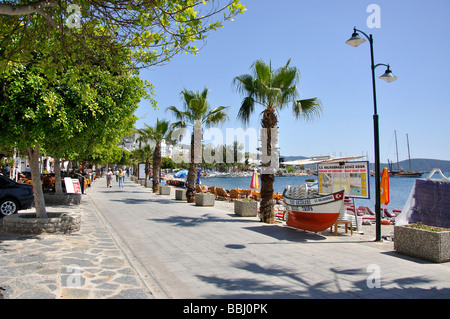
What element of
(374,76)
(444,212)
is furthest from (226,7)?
(444,212)

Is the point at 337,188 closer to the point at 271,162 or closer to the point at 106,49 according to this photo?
the point at 271,162

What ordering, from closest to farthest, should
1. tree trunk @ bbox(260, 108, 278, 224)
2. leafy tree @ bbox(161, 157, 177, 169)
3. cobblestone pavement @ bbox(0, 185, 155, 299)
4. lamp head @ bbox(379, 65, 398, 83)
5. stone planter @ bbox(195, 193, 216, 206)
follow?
1. cobblestone pavement @ bbox(0, 185, 155, 299)
2. lamp head @ bbox(379, 65, 398, 83)
3. tree trunk @ bbox(260, 108, 278, 224)
4. stone planter @ bbox(195, 193, 216, 206)
5. leafy tree @ bbox(161, 157, 177, 169)

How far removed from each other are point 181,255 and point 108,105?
15.1ft

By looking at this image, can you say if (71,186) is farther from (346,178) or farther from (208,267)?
(346,178)

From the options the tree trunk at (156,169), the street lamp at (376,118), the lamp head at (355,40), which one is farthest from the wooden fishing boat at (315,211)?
the tree trunk at (156,169)

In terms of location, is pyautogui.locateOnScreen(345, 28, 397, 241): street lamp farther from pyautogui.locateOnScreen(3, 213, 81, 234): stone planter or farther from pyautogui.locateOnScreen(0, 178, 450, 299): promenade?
pyautogui.locateOnScreen(3, 213, 81, 234): stone planter

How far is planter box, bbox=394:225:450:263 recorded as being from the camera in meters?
6.40

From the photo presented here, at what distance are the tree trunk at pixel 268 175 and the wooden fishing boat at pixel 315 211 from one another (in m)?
1.22

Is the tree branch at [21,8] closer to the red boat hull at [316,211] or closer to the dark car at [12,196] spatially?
the red boat hull at [316,211]

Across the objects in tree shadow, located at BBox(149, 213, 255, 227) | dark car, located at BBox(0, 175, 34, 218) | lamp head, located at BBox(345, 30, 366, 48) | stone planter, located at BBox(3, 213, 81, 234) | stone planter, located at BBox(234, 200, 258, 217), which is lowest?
tree shadow, located at BBox(149, 213, 255, 227)

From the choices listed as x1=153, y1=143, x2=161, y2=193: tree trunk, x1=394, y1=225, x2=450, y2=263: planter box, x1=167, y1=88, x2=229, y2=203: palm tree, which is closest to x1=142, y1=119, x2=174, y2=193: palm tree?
x1=153, y1=143, x2=161, y2=193: tree trunk

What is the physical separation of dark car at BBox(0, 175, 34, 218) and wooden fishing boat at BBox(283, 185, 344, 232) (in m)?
9.32

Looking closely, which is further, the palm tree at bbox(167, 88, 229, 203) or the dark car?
the palm tree at bbox(167, 88, 229, 203)
